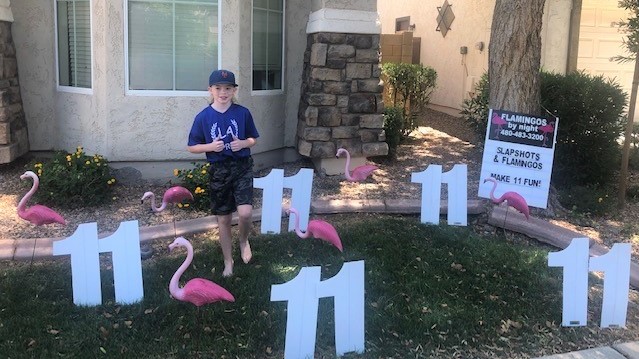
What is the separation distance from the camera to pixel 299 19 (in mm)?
7508

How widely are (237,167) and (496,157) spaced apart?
286cm

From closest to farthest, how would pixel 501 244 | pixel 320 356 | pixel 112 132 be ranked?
pixel 320 356
pixel 501 244
pixel 112 132

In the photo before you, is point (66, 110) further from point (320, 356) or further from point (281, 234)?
point (320, 356)

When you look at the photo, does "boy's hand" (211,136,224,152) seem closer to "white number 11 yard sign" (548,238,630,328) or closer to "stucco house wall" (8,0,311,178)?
"white number 11 yard sign" (548,238,630,328)

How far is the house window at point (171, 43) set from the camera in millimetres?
6484

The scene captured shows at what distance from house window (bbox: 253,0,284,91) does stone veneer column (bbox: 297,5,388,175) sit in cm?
47

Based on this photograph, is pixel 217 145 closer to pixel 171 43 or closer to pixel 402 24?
pixel 171 43

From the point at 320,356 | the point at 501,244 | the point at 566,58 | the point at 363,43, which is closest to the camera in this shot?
the point at 320,356

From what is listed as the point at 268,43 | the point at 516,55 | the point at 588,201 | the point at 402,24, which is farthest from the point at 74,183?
the point at 402,24

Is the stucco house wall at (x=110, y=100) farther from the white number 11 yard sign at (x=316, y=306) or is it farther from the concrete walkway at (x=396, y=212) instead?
the white number 11 yard sign at (x=316, y=306)

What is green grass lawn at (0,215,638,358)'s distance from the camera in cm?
345

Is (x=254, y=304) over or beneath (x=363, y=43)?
beneath

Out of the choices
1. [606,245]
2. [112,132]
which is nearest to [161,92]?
[112,132]

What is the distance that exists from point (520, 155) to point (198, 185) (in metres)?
3.20
